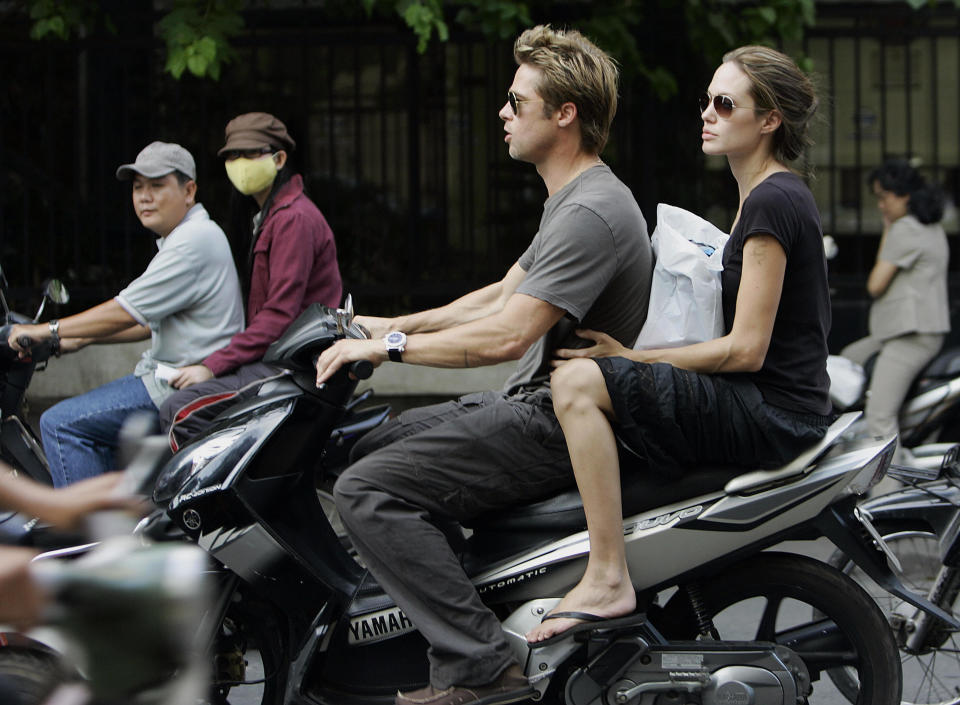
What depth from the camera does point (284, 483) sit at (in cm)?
350

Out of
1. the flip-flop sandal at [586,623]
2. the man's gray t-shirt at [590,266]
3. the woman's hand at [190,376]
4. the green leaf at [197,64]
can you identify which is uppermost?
the green leaf at [197,64]

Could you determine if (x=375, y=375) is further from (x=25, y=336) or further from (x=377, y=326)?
(x=377, y=326)

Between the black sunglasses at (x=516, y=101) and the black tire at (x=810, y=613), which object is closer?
the black tire at (x=810, y=613)

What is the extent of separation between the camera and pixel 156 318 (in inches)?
179

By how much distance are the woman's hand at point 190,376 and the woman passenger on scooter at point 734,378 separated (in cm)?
159

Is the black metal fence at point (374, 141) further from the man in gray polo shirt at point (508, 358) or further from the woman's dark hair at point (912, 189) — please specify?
the man in gray polo shirt at point (508, 358)

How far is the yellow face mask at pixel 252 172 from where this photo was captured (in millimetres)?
4703

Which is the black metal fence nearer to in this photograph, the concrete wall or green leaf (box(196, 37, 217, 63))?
the concrete wall

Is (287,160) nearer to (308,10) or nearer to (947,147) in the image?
(308,10)

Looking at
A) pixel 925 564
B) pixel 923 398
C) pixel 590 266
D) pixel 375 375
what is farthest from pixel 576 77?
pixel 375 375

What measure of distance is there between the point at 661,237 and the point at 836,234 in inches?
202

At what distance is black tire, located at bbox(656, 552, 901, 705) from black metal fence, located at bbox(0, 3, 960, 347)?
458cm

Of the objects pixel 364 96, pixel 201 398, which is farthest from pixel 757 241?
pixel 364 96

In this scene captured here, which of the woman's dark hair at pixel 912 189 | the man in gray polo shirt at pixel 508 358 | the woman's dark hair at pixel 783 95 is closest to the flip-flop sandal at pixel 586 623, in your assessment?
the man in gray polo shirt at pixel 508 358
